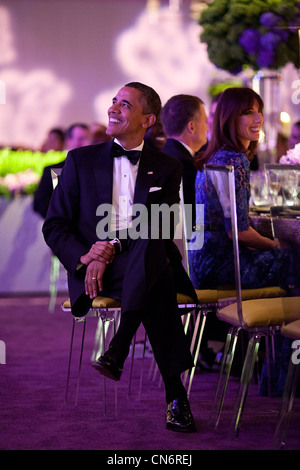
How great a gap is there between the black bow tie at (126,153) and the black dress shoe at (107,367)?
2.97 ft

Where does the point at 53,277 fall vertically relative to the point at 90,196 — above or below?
below

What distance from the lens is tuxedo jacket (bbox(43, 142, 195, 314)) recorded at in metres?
3.46

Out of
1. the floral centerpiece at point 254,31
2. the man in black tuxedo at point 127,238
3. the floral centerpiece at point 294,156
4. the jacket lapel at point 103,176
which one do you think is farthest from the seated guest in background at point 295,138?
the jacket lapel at point 103,176

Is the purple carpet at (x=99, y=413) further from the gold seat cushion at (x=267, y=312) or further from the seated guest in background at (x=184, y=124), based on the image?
the seated guest in background at (x=184, y=124)

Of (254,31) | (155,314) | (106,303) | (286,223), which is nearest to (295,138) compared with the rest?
→ (254,31)

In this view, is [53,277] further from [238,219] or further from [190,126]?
[238,219]

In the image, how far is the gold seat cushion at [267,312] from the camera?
2947 mm

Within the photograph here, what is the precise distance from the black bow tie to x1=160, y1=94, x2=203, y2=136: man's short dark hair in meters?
0.99

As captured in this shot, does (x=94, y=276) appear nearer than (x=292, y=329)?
No

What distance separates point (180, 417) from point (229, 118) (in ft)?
4.77

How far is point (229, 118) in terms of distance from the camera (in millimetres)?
3842

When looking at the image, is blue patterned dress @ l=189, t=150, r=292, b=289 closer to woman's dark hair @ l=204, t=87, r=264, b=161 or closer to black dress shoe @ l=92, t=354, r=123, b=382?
woman's dark hair @ l=204, t=87, r=264, b=161

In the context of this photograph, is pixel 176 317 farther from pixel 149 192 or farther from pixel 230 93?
pixel 230 93
